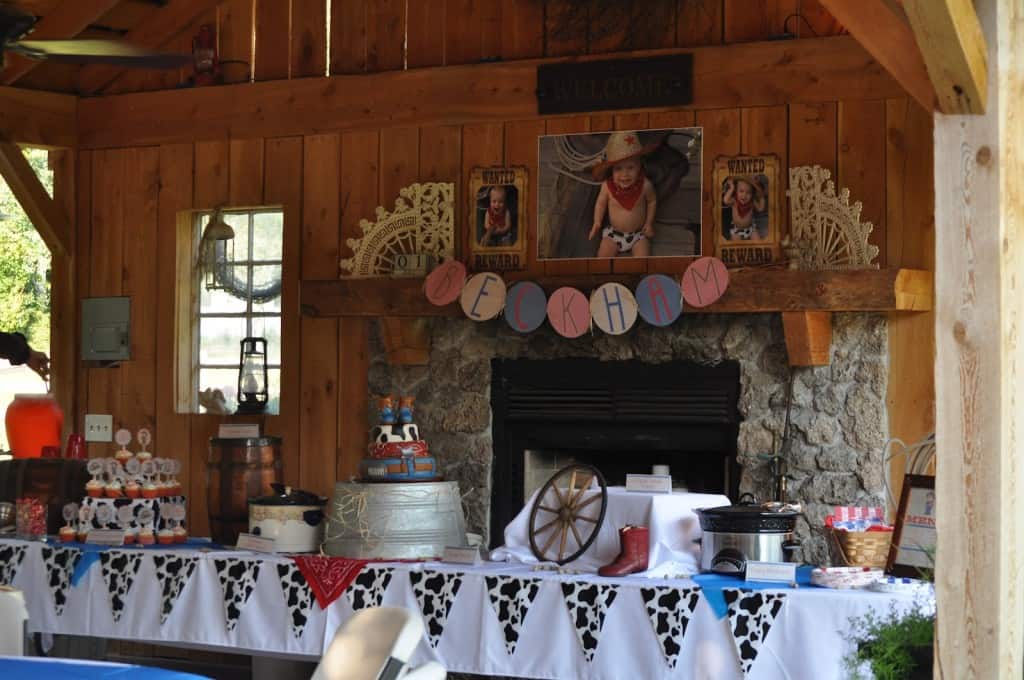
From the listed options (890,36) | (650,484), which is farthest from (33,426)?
(890,36)

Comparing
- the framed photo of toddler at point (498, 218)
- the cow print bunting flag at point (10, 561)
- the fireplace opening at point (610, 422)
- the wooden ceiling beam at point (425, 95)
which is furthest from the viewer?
the framed photo of toddler at point (498, 218)

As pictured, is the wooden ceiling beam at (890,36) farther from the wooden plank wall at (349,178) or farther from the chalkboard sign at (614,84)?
the chalkboard sign at (614,84)

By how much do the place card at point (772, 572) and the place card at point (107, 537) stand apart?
2.62 meters

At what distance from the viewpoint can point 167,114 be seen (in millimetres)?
7480

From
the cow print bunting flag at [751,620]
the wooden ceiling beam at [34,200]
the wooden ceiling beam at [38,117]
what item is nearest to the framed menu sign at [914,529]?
the cow print bunting flag at [751,620]

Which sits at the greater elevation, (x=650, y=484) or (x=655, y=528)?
(x=650, y=484)

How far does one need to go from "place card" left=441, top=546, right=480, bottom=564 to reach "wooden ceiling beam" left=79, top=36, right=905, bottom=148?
231 centimetres

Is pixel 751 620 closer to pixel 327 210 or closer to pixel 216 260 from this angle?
pixel 327 210

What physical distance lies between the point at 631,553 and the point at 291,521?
1.42 meters

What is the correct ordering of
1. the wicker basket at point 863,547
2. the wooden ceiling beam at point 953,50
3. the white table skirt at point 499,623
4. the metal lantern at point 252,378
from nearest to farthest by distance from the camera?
the wooden ceiling beam at point 953,50 < the white table skirt at point 499,623 < the wicker basket at point 863,547 < the metal lantern at point 252,378

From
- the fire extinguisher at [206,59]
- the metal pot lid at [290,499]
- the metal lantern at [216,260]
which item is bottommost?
the metal pot lid at [290,499]

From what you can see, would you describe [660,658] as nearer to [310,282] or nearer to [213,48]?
[310,282]

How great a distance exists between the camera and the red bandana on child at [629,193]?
6.46 m

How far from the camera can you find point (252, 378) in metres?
7.25
